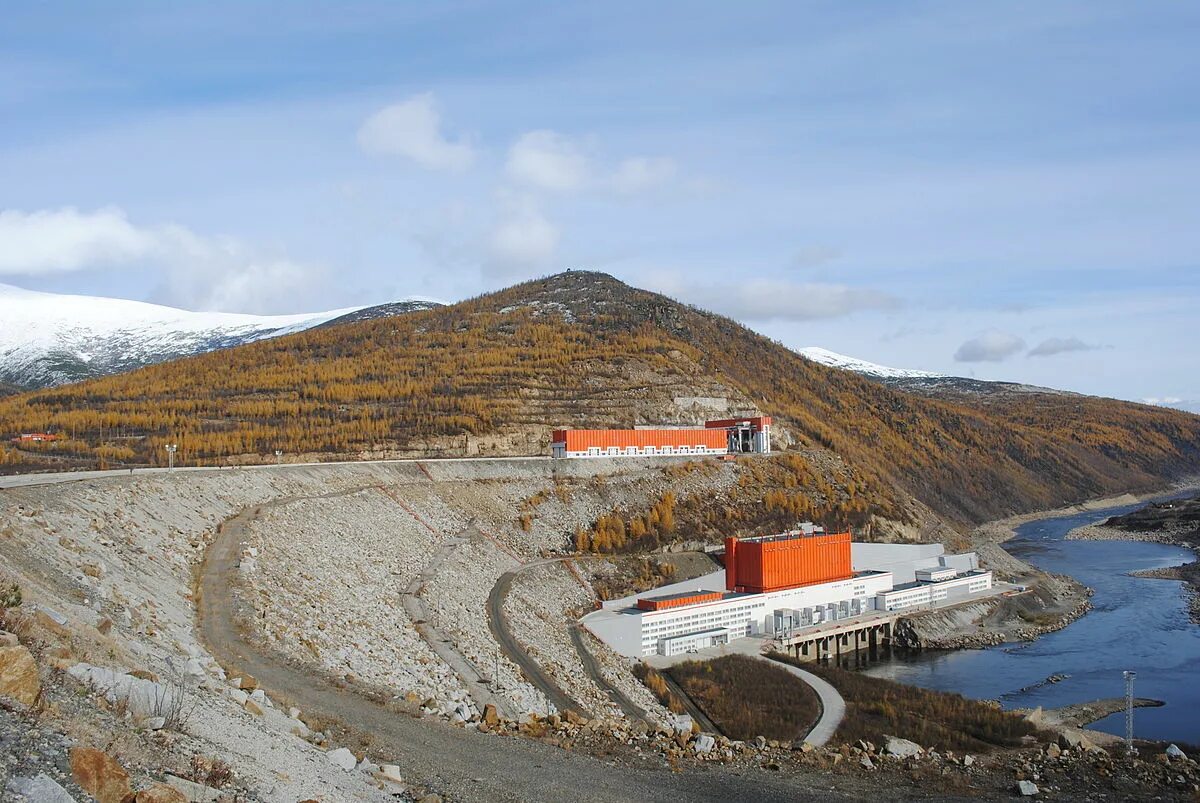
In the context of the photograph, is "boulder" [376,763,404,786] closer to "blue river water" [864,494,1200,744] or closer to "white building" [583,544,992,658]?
"white building" [583,544,992,658]

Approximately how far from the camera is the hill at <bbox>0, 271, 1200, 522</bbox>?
67812 millimetres

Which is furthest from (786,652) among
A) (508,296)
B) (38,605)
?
(508,296)

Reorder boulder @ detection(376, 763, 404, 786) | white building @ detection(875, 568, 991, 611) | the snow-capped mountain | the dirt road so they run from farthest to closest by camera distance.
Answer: the snow-capped mountain → white building @ detection(875, 568, 991, 611) → the dirt road → boulder @ detection(376, 763, 404, 786)

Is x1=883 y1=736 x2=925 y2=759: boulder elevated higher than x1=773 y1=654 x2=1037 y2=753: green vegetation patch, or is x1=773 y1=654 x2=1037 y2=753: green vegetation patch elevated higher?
x1=883 y1=736 x2=925 y2=759: boulder

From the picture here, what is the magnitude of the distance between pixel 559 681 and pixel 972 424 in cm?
13471

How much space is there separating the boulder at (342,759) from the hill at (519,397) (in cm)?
4524

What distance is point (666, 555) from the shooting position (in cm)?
5612

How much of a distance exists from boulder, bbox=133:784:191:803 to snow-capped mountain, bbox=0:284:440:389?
479 ft

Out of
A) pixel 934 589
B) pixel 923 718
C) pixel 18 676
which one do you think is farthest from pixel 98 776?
pixel 934 589

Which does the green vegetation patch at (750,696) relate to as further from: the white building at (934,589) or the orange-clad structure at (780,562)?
the white building at (934,589)

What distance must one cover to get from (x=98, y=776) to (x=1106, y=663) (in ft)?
167

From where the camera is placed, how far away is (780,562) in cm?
5266

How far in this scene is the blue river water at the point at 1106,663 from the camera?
40.1 meters

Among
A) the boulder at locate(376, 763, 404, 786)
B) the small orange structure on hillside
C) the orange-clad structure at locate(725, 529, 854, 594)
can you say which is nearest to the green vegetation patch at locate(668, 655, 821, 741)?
the orange-clad structure at locate(725, 529, 854, 594)
